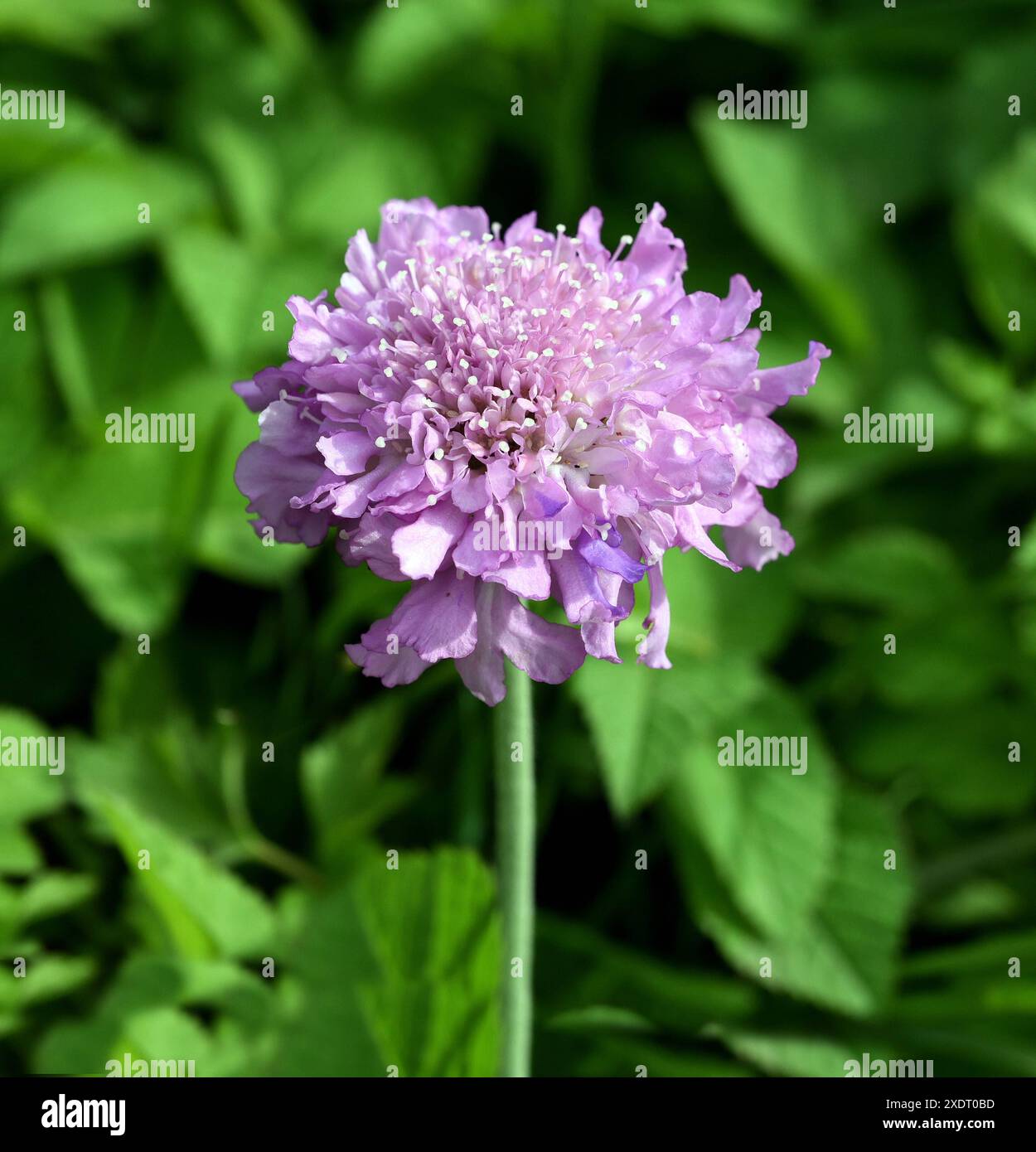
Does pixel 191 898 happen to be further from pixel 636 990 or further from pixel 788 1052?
pixel 788 1052

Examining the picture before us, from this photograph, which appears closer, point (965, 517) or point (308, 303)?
point (308, 303)

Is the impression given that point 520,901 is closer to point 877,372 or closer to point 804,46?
point 877,372

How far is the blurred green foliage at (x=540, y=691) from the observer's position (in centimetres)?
138

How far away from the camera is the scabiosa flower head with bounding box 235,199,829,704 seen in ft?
2.82

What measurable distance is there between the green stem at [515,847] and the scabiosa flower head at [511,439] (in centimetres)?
13

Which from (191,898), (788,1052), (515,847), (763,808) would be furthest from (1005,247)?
(191,898)

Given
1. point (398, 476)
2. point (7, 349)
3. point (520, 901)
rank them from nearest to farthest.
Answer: point (398, 476) < point (520, 901) < point (7, 349)

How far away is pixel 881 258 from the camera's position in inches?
79.7

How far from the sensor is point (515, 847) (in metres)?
1.05

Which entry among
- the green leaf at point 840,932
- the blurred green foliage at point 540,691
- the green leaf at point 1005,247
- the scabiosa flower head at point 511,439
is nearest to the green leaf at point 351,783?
the blurred green foliage at point 540,691

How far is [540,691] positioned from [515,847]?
0.70m

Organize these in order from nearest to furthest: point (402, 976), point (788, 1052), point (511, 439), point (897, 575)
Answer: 1. point (511, 439)
2. point (402, 976)
3. point (788, 1052)
4. point (897, 575)

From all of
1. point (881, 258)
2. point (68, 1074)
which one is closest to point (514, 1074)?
point (68, 1074)

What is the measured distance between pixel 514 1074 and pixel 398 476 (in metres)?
0.63
